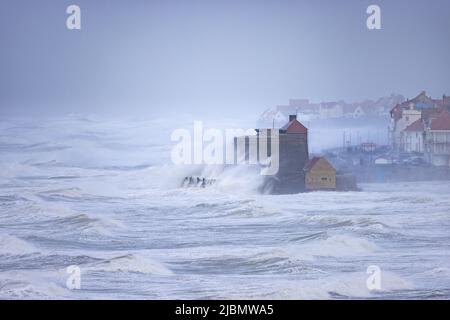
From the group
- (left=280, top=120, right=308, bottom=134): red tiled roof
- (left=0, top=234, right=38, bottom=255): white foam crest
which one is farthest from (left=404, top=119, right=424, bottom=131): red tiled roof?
(left=0, top=234, right=38, bottom=255): white foam crest

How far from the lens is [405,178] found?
909 cm

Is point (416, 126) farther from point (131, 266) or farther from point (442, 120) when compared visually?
point (131, 266)

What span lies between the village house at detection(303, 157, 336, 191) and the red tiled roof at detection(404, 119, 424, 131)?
70 cm

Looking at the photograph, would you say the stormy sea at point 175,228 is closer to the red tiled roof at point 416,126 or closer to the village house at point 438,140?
the village house at point 438,140

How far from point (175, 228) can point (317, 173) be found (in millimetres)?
1226

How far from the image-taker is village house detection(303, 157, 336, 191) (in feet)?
29.4

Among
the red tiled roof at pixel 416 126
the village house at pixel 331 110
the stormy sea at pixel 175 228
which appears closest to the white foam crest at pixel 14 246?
the stormy sea at pixel 175 228

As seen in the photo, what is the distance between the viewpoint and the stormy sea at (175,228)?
Answer: 8.47 meters

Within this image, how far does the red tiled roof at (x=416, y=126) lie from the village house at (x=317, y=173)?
701 millimetres

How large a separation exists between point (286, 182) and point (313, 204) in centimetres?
28

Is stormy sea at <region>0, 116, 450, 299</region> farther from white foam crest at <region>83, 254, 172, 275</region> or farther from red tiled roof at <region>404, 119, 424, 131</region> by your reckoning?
red tiled roof at <region>404, 119, 424, 131</region>

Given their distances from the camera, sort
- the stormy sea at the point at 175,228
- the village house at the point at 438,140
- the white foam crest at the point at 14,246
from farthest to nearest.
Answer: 1. the village house at the point at 438,140
2. the white foam crest at the point at 14,246
3. the stormy sea at the point at 175,228

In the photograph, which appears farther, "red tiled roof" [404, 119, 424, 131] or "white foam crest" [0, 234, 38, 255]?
"red tiled roof" [404, 119, 424, 131]
